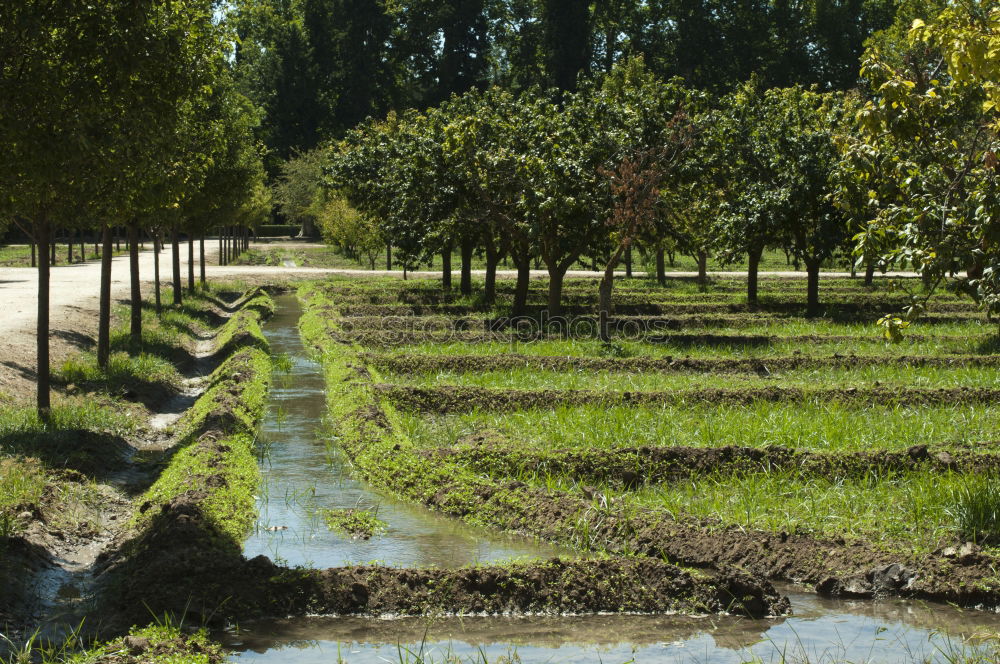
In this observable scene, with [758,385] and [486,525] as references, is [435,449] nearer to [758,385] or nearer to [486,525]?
[486,525]

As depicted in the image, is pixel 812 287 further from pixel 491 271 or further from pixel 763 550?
pixel 763 550

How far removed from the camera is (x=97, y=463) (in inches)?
486

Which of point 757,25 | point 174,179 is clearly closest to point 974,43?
point 174,179

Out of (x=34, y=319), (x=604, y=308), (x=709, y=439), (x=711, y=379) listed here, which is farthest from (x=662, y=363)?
(x=34, y=319)

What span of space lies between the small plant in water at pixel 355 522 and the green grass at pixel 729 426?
2695 millimetres

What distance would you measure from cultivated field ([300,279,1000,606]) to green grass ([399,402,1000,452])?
4cm

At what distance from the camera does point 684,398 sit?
15.2 metres

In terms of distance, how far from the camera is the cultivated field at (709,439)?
896 cm

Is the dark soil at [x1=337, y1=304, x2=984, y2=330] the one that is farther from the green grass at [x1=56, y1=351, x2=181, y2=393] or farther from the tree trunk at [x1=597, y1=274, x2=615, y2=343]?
the green grass at [x1=56, y1=351, x2=181, y2=393]

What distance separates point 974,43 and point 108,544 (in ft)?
30.9

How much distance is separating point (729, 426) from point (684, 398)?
6.74 feet

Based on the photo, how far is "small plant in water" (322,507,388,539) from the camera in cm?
1013

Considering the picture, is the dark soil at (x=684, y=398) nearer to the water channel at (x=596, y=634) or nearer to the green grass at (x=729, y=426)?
the green grass at (x=729, y=426)

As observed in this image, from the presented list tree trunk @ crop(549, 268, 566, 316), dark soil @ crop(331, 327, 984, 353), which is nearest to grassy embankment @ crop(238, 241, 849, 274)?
tree trunk @ crop(549, 268, 566, 316)
